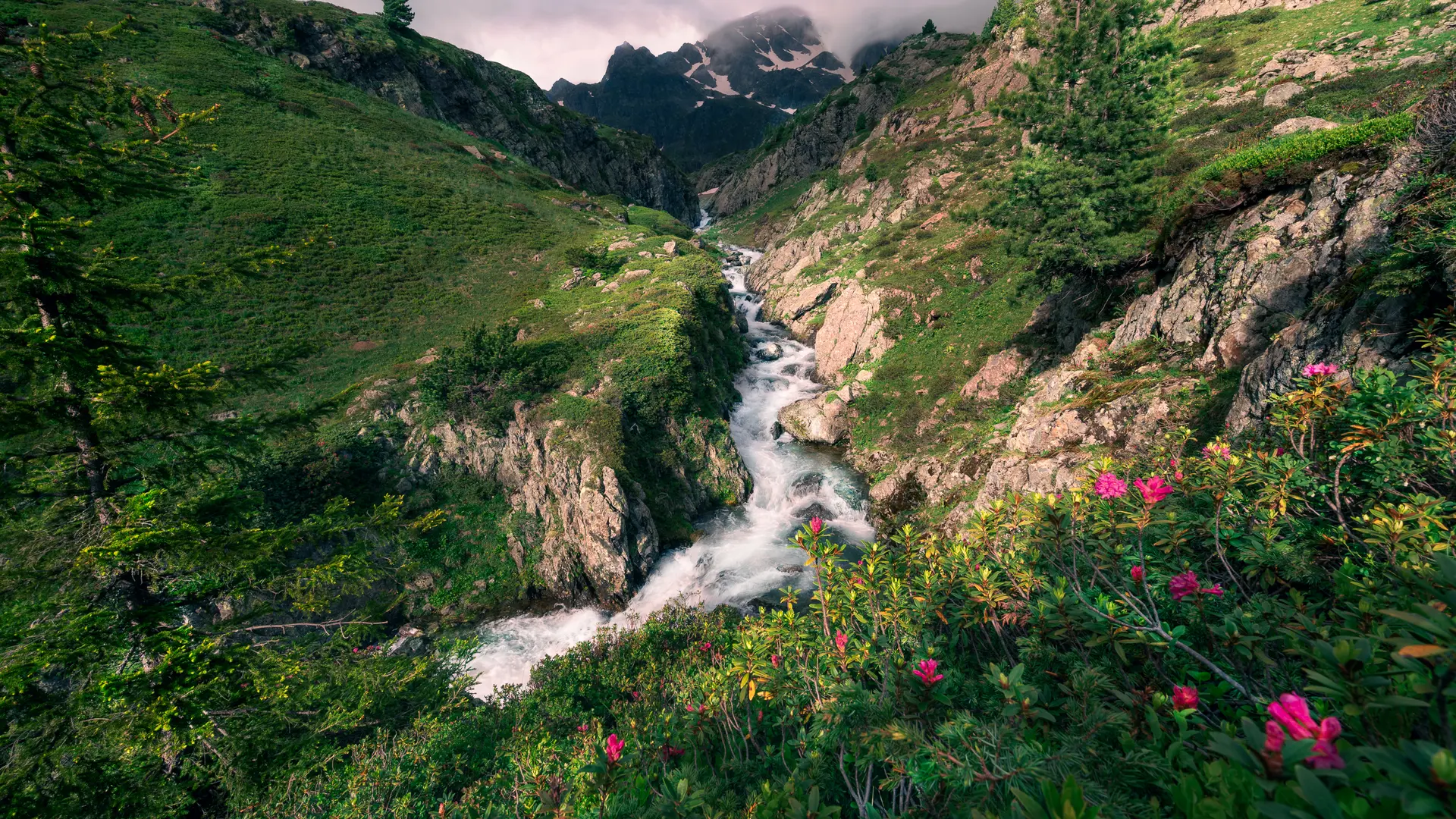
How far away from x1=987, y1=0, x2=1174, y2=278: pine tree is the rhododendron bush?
415 inches

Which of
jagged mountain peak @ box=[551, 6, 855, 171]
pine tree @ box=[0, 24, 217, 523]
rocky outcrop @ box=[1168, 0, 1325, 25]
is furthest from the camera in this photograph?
jagged mountain peak @ box=[551, 6, 855, 171]

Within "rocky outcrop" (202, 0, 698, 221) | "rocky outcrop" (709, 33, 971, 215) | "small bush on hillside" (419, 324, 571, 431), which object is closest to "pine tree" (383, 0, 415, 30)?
"rocky outcrop" (202, 0, 698, 221)

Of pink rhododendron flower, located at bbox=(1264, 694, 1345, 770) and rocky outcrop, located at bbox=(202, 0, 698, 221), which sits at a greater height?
rocky outcrop, located at bbox=(202, 0, 698, 221)

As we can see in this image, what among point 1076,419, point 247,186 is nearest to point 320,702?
point 1076,419

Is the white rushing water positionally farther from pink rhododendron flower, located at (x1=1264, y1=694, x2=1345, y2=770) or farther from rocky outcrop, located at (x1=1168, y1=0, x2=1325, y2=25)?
rocky outcrop, located at (x1=1168, y1=0, x2=1325, y2=25)

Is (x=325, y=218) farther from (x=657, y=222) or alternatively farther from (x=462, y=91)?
(x=462, y=91)

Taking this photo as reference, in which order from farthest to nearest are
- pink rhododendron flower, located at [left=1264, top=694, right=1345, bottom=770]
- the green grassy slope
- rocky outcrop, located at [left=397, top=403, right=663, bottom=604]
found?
1. the green grassy slope
2. rocky outcrop, located at [left=397, top=403, right=663, bottom=604]
3. pink rhododendron flower, located at [left=1264, top=694, right=1345, bottom=770]

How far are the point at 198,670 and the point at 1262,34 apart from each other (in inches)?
2084

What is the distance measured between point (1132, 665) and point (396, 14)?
100 m

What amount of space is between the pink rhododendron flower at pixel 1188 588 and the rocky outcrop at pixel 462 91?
79191 mm

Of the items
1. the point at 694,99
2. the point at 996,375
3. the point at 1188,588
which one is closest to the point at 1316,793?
the point at 1188,588

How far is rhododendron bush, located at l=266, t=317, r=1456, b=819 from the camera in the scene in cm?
158

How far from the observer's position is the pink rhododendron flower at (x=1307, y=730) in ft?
4.31

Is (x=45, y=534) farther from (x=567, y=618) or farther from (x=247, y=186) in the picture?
(x=247, y=186)
